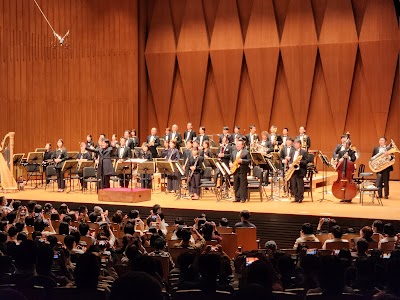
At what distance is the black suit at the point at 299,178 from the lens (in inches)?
519

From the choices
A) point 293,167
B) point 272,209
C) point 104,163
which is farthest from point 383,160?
Answer: point 104,163

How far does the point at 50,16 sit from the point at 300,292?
15519 millimetres

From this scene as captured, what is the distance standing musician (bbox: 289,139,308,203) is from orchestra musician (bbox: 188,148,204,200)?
2159 mm

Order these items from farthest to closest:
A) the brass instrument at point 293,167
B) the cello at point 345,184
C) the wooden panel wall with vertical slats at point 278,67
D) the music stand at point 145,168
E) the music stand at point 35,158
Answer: the wooden panel wall with vertical slats at point 278,67, the music stand at point 35,158, the music stand at point 145,168, the brass instrument at point 293,167, the cello at point 345,184

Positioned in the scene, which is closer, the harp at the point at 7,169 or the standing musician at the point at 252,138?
the harp at the point at 7,169

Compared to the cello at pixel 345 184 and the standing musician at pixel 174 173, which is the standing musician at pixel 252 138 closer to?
the standing musician at pixel 174 173

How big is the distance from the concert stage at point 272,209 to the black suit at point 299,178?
0.22 meters

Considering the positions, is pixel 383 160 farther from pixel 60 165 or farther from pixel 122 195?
pixel 60 165

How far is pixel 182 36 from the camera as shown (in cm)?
1994

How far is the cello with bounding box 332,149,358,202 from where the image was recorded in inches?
500

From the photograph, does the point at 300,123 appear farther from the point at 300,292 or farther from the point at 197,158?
the point at 300,292

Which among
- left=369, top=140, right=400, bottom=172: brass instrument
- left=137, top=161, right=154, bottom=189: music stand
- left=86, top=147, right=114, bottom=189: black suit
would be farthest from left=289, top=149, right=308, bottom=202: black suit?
left=86, top=147, right=114, bottom=189: black suit

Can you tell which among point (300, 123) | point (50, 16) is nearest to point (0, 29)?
point (50, 16)

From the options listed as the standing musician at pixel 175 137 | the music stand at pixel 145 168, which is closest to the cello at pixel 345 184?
the music stand at pixel 145 168
